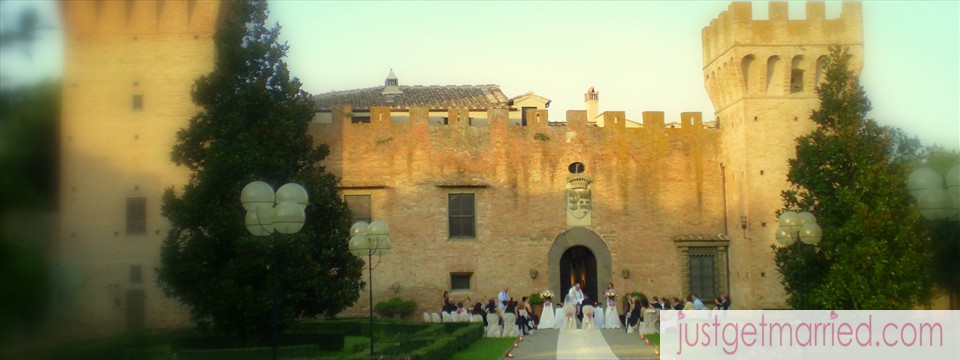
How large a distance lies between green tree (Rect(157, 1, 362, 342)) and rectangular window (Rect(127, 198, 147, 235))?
9.67m

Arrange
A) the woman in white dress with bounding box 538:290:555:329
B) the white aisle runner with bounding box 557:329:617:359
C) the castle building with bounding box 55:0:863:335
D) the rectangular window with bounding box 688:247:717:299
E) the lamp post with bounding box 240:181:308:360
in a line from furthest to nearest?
the rectangular window with bounding box 688:247:717:299
the castle building with bounding box 55:0:863:335
the woman in white dress with bounding box 538:290:555:329
the white aisle runner with bounding box 557:329:617:359
the lamp post with bounding box 240:181:308:360

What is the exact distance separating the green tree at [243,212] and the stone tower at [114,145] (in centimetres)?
1062

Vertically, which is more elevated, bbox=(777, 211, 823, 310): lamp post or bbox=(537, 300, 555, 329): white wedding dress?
bbox=(777, 211, 823, 310): lamp post

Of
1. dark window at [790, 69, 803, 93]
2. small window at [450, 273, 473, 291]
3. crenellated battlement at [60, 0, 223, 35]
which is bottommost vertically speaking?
small window at [450, 273, 473, 291]

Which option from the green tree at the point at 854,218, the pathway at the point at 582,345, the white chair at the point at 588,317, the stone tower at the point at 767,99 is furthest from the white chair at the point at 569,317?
the stone tower at the point at 767,99

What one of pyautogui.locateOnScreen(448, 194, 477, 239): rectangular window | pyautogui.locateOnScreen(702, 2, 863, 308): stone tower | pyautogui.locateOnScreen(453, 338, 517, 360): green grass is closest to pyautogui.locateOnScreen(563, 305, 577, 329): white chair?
pyautogui.locateOnScreen(453, 338, 517, 360): green grass

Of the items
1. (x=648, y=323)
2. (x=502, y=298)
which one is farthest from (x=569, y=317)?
(x=502, y=298)

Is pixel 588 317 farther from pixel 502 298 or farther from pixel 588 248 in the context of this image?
pixel 588 248

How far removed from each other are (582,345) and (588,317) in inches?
175

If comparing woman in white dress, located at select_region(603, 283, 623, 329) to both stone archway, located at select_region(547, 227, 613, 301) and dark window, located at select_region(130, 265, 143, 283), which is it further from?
dark window, located at select_region(130, 265, 143, 283)

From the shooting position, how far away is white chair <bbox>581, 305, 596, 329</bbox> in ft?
85.0

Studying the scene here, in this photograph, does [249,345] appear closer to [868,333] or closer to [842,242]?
[868,333]

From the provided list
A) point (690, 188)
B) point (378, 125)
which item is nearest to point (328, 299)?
point (378, 125)

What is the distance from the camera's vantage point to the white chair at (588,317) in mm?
25922
